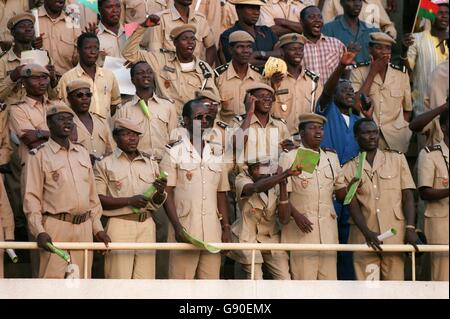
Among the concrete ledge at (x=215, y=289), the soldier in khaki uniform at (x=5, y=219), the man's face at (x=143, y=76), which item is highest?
the man's face at (x=143, y=76)

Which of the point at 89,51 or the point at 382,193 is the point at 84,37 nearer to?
the point at 89,51

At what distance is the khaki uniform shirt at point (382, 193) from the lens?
14672 millimetres

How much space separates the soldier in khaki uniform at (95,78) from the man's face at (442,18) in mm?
3179

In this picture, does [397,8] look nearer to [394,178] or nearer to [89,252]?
[394,178]

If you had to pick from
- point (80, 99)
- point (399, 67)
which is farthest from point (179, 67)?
point (399, 67)

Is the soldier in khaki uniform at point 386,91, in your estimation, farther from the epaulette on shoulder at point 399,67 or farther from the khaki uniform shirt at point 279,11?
the khaki uniform shirt at point 279,11

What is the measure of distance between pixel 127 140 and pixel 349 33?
10.4 feet

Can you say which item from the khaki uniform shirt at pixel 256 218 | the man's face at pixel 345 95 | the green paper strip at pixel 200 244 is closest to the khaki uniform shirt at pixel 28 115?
the green paper strip at pixel 200 244

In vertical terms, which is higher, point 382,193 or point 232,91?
point 232,91

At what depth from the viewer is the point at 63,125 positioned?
14016 mm

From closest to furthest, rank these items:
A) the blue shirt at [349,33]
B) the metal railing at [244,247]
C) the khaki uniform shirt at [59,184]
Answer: the metal railing at [244,247], the khaki uniform shirt at [59,184], the blue shirt at [349,33]

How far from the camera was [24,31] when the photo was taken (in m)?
15.3

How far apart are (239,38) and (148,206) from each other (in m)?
2.08

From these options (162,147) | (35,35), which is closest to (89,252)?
(162,147)
